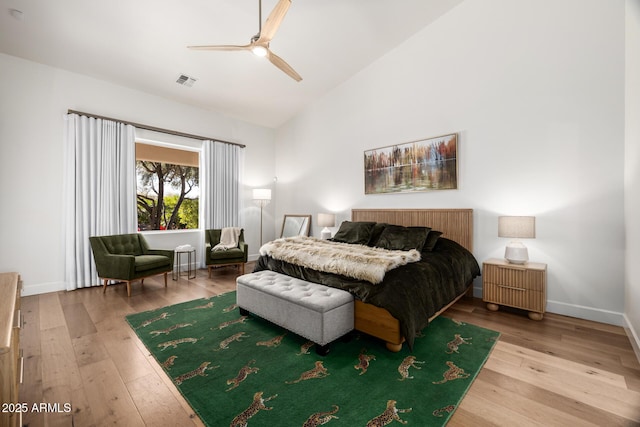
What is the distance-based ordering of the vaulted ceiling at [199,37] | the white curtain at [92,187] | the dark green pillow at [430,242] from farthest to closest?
1. the white curtain at [92,187]
2. the dark green pillow at [430,242]
3. the vaulted ceiling at [199,37]

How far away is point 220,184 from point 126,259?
8.08ft

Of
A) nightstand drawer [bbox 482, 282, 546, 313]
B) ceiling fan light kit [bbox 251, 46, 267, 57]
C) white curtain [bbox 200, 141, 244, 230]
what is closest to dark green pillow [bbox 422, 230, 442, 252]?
nightstand drawer [bbox 482, 282, 546, 313]

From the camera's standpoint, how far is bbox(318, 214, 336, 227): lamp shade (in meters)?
5.25

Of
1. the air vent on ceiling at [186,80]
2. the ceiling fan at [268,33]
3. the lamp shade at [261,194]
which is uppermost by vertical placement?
the air vent on ceiling at [186,80]

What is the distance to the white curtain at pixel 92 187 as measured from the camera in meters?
4.04

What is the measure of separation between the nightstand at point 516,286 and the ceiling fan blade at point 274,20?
11.3 feet

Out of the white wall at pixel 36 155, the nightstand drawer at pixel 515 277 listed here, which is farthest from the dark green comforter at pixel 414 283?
the white wall at pixel 36 155

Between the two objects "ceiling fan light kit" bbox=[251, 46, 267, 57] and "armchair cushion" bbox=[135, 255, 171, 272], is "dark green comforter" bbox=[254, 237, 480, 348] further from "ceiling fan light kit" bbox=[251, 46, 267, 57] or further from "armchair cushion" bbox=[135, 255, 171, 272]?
"ceiling fan light kit" bbox=[251, 46, 267, 57]

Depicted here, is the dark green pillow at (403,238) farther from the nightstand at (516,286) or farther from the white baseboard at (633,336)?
the white baseboard at (633,336)

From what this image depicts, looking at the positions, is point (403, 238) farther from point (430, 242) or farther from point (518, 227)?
point (518, 227)

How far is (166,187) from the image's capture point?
5.48 m

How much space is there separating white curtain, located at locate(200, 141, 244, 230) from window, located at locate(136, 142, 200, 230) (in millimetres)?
223

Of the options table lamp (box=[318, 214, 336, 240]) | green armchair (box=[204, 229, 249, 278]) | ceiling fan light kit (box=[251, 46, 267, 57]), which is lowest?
green armchair (box=[204, 229, 249, 278])

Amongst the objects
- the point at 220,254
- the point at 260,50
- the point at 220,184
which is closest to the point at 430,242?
the point at 260,50
